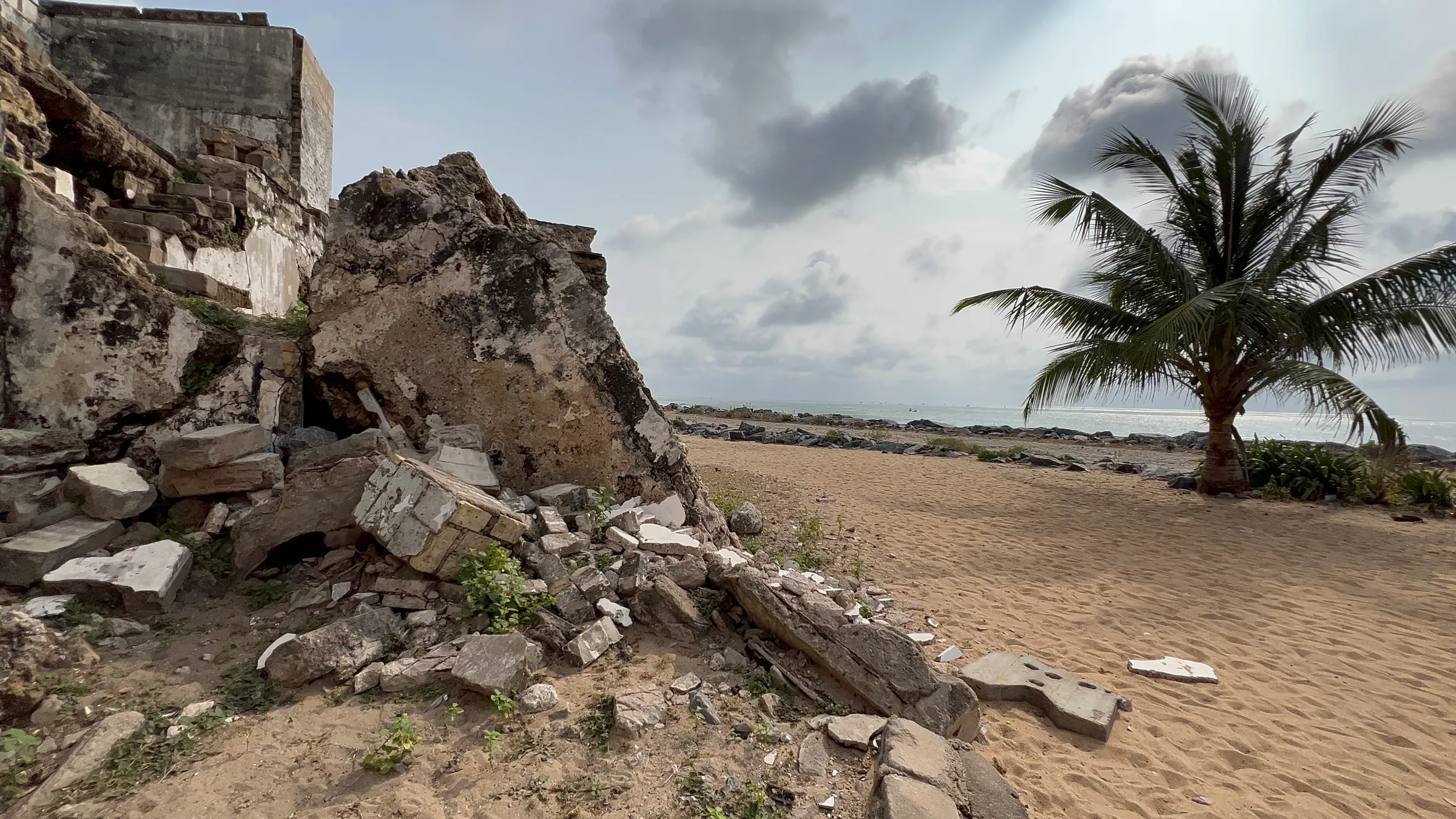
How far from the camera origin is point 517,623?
352 centimetres

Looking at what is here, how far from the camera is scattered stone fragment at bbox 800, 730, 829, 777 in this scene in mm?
2744

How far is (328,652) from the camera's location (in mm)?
3129

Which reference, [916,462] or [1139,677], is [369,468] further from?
[916,462]

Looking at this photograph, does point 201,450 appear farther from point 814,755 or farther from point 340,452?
point 814,755

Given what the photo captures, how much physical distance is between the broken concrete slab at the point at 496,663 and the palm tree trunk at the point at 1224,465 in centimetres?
1134

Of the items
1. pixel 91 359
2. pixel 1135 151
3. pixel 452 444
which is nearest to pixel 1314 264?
pixel 1135 151

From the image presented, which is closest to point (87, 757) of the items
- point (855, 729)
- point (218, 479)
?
point (218, 479)

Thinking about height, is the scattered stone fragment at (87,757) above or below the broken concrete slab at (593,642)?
below

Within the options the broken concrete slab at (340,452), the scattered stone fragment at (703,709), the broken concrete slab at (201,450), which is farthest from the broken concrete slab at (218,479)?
the scattered stone fragment at (703,709)

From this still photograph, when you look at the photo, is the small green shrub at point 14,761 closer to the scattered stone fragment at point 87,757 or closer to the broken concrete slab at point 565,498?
the scattered stone fragment at point 87,757

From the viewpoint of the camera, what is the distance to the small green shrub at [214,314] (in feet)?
16.3

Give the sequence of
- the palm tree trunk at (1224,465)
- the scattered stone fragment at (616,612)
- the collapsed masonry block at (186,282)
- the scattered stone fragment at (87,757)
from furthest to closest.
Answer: the palm tree trunk at (1224,465) → the collapsed masonry block at (186,282) → the scattered stone fragment at (616,612) → the scattered stone fragment at (87,757)

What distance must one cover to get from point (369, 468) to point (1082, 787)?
4.33 meters

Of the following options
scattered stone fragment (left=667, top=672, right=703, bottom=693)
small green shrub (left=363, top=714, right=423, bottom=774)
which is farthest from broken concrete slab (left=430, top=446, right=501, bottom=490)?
scattered stone fragment (left=667, top=672, right=703, bottom=693)
